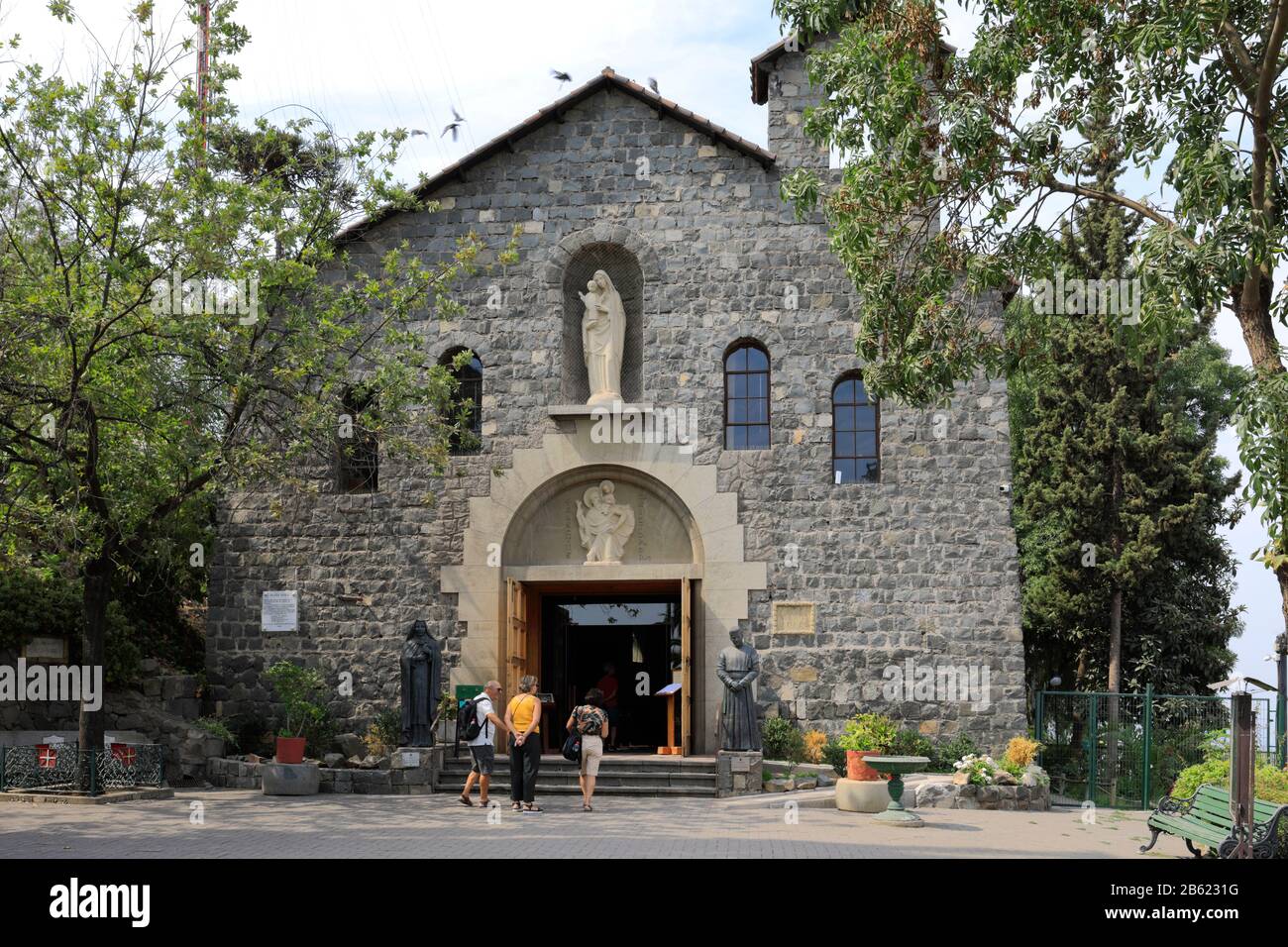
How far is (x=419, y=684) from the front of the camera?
16188 millimetres

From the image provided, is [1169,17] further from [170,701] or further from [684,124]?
[170,701]

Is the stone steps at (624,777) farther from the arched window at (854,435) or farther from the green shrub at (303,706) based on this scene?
the arched window at (854,435)

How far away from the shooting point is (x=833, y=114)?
43.8 ft

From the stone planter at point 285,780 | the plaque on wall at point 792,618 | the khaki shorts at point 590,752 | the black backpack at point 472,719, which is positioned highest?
the plaque on wall at point 792,618

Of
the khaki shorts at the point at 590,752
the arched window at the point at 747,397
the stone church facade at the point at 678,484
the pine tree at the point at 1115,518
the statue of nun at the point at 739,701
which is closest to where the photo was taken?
the khaki shorts at the point at 590,752

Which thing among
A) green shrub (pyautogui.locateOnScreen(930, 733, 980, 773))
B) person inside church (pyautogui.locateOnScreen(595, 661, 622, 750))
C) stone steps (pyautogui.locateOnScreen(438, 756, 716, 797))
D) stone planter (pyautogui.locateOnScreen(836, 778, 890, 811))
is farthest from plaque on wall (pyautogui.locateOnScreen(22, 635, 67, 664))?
green shrub (pyautogui.locateOnScreen(930, 733, 980, 773))

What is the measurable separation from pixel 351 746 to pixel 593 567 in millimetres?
4141

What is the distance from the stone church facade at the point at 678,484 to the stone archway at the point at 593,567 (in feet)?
0.11

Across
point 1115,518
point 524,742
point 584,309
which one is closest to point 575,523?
point 584,309

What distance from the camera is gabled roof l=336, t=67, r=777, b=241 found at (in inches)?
708

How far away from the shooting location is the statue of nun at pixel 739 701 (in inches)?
619

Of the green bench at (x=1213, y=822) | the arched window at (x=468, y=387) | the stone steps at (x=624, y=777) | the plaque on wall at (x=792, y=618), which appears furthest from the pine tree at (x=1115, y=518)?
the green bench at (x=1213, y=822)

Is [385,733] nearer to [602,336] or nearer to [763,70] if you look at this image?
[602,336]

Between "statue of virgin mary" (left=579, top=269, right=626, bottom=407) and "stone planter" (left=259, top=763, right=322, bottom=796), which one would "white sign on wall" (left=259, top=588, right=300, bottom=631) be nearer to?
"stone planter" (left=259, top=763, right=322, bottom=796)
